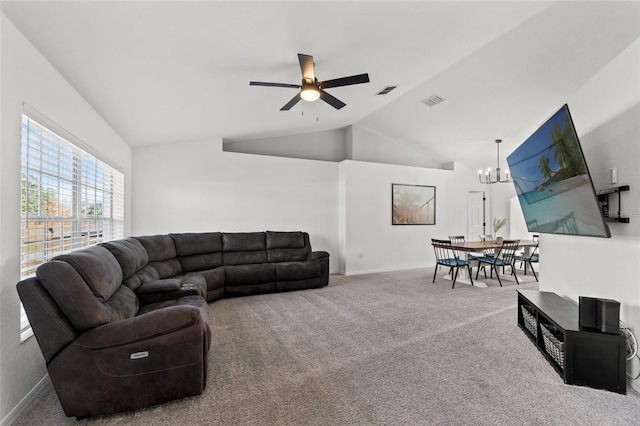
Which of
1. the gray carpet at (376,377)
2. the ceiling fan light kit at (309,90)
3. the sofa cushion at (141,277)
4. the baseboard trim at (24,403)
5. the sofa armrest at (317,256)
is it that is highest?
the ceiling fan light kit at (309,90)

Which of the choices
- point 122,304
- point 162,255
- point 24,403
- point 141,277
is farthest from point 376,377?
point 162,255

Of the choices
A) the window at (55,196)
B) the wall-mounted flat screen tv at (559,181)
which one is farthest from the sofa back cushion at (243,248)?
the wall-mounted flat screen tv at (559,181)

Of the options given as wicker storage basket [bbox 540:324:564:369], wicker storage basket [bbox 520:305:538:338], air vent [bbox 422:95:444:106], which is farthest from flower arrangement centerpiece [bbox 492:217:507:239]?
wicker storage basket [bbox 540:324:564:369]

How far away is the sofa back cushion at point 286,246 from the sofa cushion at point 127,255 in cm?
224

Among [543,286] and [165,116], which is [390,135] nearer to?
[543,286]

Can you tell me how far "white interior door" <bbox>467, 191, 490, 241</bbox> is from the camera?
7734 millimetres

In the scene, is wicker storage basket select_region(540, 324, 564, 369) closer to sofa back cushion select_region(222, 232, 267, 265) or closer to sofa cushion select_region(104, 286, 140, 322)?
sofa cushion select_region(104, 286, 140, 322)

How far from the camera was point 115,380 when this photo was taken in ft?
5.90

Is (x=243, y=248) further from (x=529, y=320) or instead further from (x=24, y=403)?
(x=529, y=320)

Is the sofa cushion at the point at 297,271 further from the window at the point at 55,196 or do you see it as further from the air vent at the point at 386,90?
the air vent at the point at 386,90

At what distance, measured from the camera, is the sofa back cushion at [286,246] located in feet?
17.5

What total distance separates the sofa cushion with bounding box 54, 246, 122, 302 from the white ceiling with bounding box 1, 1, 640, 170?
1534 millimetres

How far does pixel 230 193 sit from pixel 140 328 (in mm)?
4027

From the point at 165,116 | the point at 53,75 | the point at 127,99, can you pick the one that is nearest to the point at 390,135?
the point at 165,116
